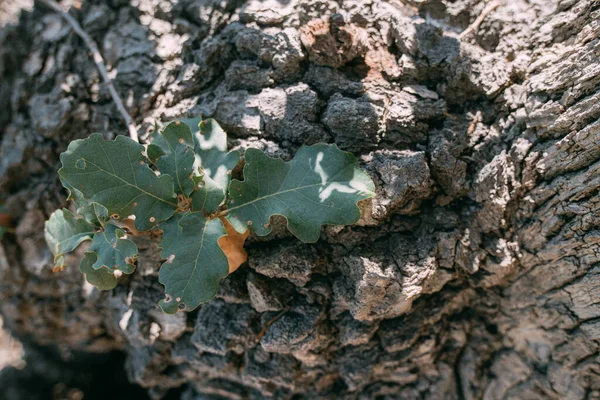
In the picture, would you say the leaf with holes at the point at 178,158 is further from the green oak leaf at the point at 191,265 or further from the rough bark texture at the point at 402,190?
the rough bark texture at the point at 402,190

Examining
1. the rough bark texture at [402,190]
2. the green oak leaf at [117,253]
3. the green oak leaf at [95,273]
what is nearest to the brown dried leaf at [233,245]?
the rough bark texture at [402,190]

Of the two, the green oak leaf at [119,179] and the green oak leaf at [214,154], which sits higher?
the green oak leaf at [214,154]

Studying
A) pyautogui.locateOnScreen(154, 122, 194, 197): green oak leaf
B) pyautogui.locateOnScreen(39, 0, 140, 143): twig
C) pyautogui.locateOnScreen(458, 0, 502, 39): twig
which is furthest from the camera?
pyautogui.locateOnScreen(39, 0, 140, 143): twig

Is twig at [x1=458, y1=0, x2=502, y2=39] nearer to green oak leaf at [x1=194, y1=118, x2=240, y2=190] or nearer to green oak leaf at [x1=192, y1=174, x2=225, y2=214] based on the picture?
green oak leaf at [x1=194, y1=118, x2=240, y2=190]

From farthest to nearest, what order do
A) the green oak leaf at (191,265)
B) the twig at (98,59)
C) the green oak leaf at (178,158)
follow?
the twig at (98,59) → the green oak leaf at (178,158) → the green oak leaf at (191,265)

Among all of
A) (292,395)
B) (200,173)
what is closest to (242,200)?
(200,173)

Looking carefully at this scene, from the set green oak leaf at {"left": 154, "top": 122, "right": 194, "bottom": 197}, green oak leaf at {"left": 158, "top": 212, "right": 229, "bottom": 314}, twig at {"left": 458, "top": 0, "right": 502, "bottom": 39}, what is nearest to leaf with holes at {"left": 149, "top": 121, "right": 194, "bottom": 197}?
green oak leaf at {"left": 154, "top": 122, "right": 194, "bottom": 197}

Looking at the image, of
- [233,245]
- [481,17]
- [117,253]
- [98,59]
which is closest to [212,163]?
[233,245]
